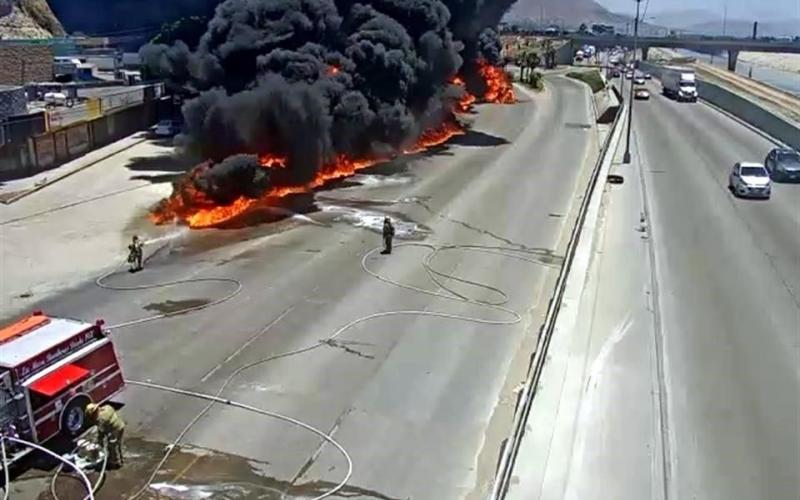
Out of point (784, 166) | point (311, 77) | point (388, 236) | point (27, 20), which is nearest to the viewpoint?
point (388, 236)

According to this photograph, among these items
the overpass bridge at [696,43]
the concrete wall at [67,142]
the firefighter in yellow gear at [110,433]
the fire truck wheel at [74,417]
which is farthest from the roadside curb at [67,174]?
the overpass bridge at [696,43]

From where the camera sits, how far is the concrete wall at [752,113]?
41.0m

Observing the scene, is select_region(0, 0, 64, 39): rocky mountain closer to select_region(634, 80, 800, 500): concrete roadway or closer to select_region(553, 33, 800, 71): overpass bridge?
select_region(634, 80, 800, 500): concrete roadway

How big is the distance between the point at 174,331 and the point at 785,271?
1555 centimetres

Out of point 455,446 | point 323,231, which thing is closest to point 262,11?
point 323,231

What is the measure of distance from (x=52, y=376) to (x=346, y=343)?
20.6ft

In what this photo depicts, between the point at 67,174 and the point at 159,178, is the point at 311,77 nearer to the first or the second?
the point at 159,178

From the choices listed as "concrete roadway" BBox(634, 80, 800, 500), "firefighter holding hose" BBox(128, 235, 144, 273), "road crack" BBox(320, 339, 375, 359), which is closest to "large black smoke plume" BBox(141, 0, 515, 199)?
"firefighter holding hose" BBox(128, 235, 144, 273)

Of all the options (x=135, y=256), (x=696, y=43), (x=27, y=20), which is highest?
(x=27, y=20)

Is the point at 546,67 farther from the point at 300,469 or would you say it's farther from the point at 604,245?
the point at 300,469

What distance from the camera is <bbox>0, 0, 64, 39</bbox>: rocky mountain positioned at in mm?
73125

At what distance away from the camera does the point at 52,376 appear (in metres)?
12.8

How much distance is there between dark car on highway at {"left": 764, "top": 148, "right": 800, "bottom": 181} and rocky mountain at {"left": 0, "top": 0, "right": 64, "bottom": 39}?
2494 inches

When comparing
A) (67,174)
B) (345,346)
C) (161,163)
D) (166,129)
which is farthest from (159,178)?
(345,346)
